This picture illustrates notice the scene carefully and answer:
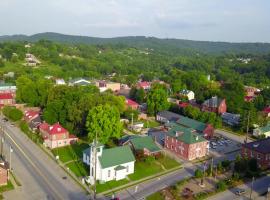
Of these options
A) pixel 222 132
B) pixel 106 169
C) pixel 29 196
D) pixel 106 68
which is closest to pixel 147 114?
pixel 222 132

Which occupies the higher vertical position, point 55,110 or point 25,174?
point 55,110

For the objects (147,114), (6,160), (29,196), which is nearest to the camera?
(29,196)

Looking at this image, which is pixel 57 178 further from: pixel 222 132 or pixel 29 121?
pixel 222 132

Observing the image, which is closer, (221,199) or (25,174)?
(221,199)

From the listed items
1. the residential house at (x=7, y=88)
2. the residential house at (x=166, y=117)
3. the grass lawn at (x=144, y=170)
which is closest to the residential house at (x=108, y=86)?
the residential house at (x=7, y=88)

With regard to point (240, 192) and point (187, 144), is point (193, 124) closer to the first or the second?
point (187, 144)

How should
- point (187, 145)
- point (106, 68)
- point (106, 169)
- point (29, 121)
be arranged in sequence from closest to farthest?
1. point (106, 169)
2. point (187, 145)
3. point (29, 121)
4. point (106, 68)
